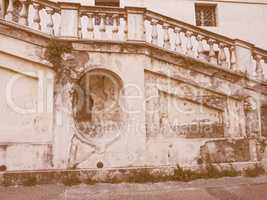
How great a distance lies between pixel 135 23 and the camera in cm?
572

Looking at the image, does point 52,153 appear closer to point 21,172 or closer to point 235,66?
point 21,172

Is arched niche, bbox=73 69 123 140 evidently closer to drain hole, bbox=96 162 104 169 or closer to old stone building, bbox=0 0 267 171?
old stone building, bbox=0 0 267 171

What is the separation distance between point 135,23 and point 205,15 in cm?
606

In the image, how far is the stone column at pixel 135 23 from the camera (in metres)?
5.65

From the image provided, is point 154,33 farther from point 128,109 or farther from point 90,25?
point 128,109

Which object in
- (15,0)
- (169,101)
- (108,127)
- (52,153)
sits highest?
(15,0)

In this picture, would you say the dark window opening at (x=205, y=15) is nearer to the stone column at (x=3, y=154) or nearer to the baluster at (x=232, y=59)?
the baluster at (x=232, y=59)

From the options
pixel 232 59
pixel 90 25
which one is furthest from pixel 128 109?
pixel 232 59

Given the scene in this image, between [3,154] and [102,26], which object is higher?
[102,26]

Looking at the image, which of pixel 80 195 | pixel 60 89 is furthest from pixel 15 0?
pixel 80 195

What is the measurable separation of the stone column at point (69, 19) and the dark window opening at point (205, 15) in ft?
21.4

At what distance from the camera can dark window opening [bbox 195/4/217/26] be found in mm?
10531

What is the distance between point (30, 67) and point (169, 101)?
3083mm

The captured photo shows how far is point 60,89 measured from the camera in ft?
16.9
